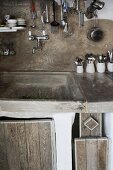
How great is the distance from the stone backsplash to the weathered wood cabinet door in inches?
32.3

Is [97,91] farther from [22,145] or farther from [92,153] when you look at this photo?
[22,145]

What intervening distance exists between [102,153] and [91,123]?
8.4 inches

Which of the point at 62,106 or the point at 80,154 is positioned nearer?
the point at 62,106

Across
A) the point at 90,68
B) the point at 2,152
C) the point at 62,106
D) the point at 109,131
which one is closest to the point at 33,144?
the point at 2,152

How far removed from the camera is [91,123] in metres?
1.31

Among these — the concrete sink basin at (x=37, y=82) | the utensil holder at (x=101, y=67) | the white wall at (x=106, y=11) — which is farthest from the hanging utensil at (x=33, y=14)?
the utensil holder at (x=101, y=67)

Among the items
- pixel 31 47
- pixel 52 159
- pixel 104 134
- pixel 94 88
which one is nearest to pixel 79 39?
pixel 31 47

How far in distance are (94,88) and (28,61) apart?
0.82 meters

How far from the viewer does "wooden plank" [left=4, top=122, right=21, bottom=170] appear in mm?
1314

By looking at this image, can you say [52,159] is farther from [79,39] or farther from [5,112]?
[79,39]

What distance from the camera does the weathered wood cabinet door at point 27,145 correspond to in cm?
131

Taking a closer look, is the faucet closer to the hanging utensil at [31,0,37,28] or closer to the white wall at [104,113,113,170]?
the hanging utensil at [31,0,37,28]

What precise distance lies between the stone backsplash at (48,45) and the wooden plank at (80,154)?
2.85 feet

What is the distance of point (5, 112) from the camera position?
4.14ft
